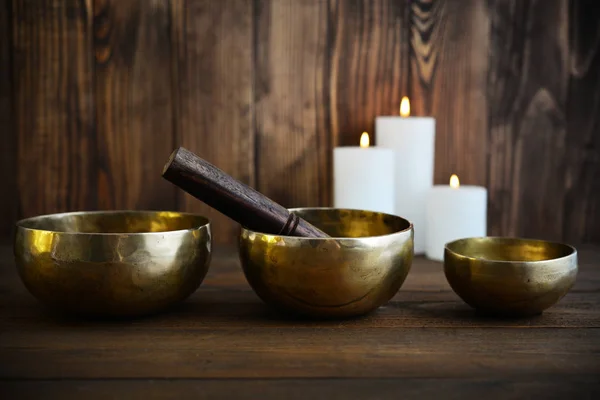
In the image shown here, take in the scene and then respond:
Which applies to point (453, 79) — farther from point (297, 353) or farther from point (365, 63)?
point (297, 353)

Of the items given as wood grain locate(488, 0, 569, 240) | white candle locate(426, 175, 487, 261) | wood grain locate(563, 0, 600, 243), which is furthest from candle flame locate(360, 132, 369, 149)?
wood grain locate(563, 0, 600, 243)

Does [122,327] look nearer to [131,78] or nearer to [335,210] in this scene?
[335,210]

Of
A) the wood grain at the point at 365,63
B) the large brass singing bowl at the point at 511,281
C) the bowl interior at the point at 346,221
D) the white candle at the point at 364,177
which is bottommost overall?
the large brass singing bowl at the point at 511,281

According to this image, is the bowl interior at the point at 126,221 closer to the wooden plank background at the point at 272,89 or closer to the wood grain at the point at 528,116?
the wooden plank background at the point at 272,89

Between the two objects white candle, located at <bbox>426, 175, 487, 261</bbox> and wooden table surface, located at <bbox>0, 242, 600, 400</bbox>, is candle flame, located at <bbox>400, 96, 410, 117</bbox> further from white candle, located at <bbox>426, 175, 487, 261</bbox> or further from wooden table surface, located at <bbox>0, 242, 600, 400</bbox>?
wooden table surface, located at <bbox>0, 242, 600, 400</bbox>

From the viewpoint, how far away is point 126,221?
85 centimetres

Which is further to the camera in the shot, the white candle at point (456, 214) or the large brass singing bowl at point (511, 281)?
the white candle at point (456, 214)

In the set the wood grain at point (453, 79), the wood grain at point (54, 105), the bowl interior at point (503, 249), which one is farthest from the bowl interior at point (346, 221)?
the wood grain at point (54, 105)

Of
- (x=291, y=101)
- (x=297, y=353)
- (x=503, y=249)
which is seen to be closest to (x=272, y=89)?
(x=291, y=101)

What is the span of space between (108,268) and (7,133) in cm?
59

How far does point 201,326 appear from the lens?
67cm

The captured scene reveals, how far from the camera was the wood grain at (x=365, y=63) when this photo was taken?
1.08 m

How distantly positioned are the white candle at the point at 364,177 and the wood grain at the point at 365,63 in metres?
0.13

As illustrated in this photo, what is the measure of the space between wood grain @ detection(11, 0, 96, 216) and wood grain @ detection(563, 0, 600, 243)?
0.88 metres
